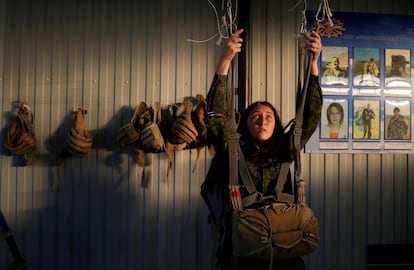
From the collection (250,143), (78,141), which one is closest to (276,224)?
(250,143)

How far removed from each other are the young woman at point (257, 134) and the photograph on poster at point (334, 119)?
1162 mm

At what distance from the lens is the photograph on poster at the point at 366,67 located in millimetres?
2975

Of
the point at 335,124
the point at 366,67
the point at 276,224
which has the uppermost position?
the point at 366,67

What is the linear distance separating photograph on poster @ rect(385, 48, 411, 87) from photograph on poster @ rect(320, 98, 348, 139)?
1.40 feet

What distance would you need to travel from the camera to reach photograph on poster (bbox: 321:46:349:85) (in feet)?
9.64

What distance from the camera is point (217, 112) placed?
1800 mm

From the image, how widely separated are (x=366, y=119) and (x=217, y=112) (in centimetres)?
168

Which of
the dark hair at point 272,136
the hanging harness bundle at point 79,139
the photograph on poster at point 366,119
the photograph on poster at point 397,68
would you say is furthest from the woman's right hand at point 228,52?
the photograph on poster at point 397,68

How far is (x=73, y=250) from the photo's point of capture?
2818 millimetres

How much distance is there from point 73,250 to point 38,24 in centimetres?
171

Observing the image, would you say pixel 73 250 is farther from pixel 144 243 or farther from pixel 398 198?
pixel 398 198

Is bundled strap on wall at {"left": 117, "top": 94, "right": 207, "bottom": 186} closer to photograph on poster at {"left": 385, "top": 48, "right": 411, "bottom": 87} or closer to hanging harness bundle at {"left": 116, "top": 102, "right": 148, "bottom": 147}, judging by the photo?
hanging harness bundle at {"left": 116, "top": 102, "right": 148, "bottom": 147}

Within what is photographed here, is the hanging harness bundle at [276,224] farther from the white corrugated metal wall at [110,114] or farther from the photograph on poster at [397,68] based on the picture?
the photograph on poster at [397,68]

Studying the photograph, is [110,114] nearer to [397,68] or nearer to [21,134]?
[21,134]
